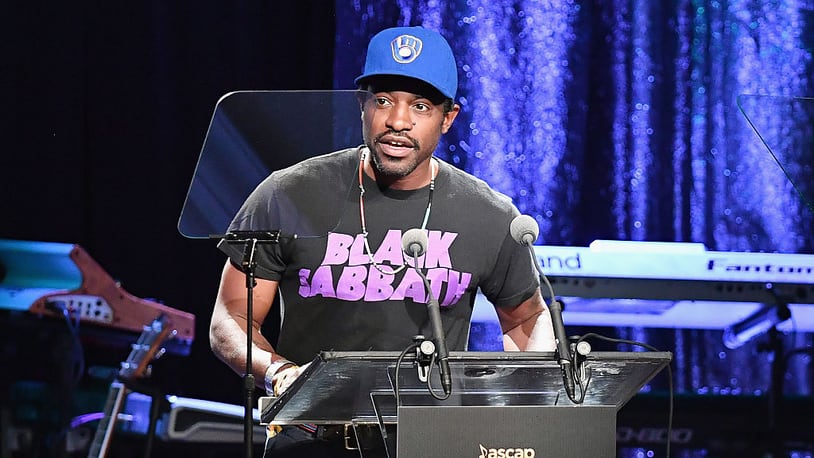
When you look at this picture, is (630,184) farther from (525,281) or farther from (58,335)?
(58,335)

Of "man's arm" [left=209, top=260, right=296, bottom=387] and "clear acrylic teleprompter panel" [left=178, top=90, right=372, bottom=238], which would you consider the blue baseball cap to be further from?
"man's arm" [left=209, top=260, right=296, bottom=387]

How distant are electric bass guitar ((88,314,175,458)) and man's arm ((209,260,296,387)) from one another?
185 cm

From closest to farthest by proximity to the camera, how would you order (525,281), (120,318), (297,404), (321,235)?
(297,404)
(321,235)
(525,281)
(120,318)

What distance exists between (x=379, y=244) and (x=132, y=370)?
80.8 inches

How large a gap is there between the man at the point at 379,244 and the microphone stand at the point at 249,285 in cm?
24

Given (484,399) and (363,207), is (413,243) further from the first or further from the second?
(363,207)

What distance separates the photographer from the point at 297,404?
7.02 ft

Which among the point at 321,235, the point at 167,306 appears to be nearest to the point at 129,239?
the point at 167,306

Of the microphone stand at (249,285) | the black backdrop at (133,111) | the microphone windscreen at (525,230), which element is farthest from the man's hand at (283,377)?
the black backdrop at (133,111)

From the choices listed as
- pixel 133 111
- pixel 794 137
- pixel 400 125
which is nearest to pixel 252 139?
pixel 400 125

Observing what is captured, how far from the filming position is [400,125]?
9.45ft

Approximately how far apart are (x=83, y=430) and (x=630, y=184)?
2640 mm

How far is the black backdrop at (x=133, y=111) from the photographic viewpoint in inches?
196

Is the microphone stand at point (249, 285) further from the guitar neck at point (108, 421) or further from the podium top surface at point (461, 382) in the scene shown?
the guitar neck at point (108, 421)
